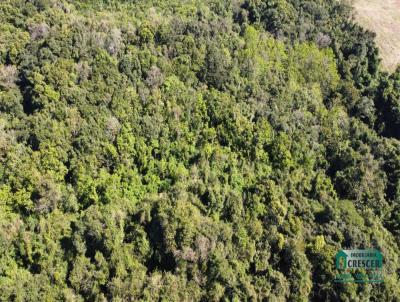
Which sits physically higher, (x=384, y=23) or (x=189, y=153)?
(x=384, y=23)

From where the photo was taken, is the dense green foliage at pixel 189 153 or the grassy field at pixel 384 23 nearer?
the dense green foliage at pixel 189 153

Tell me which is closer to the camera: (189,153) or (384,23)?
(189,153)

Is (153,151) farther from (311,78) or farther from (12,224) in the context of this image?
(311,78)

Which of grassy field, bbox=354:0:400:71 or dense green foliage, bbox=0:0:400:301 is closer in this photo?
dense green foliage, bbox=0:0:400:301

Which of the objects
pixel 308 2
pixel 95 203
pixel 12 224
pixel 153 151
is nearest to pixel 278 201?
pixel 153 151

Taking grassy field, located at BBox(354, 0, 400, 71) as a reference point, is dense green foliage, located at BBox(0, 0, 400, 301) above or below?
below
